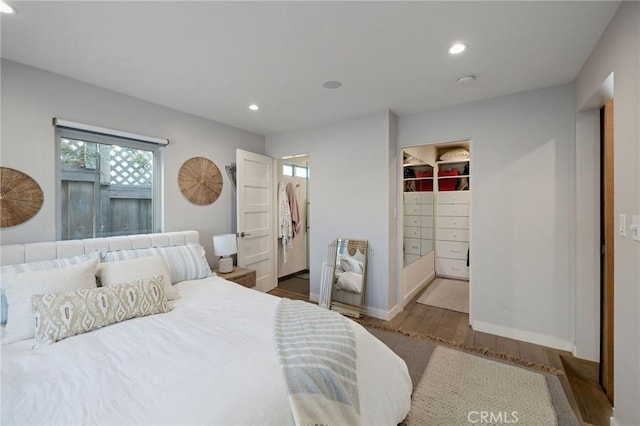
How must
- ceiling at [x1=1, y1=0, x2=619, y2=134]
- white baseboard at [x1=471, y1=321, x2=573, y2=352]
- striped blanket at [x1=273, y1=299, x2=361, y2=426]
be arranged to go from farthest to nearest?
white baseboard at [x1=471, y1=321, x2=573, y2=352], ceiling at [x1=1, y1=0, x2=619, y2=134], striped blanket at [x1=273, y1=299, x2=361, y2=426]

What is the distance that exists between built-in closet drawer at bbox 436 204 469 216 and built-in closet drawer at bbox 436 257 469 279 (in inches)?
33.5

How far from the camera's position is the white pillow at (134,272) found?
6.34 feet

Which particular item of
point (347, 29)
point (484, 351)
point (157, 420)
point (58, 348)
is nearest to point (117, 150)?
point (58, 348)

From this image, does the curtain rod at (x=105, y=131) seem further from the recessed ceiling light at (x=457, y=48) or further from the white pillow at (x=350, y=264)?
the recessed ceiling light at (x=457, y=48)

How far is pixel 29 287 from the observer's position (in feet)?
5.28

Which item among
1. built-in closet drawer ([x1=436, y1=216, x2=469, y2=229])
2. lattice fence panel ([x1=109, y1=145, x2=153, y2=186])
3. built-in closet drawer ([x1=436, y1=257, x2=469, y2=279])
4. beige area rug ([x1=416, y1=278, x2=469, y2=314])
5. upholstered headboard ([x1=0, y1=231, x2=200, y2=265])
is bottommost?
beige area rug ([x1=416, y1=278, x2=469, y2=314])

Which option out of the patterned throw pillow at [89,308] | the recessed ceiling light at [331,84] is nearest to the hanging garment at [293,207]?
the recessed ceiling light at [331,84]

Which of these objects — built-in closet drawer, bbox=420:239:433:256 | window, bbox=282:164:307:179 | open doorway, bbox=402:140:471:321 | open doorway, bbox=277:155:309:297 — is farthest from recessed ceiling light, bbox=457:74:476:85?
window, bbox=282:164:307:179

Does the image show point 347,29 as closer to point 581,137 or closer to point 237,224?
point 581,137

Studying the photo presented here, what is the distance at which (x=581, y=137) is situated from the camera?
232 cm

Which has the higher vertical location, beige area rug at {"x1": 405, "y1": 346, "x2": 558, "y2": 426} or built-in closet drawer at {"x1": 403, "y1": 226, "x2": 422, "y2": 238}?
built-in closet drawer at {"x1": 403, "y1": 226, "x2": 422, "y2": 238}

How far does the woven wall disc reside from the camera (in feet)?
6.70

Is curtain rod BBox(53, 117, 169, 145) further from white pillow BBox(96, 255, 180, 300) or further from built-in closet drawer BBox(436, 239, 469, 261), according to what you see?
built-in closet drawer BBox(436, 239, 469, 261)

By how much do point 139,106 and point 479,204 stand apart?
12.4 feet
